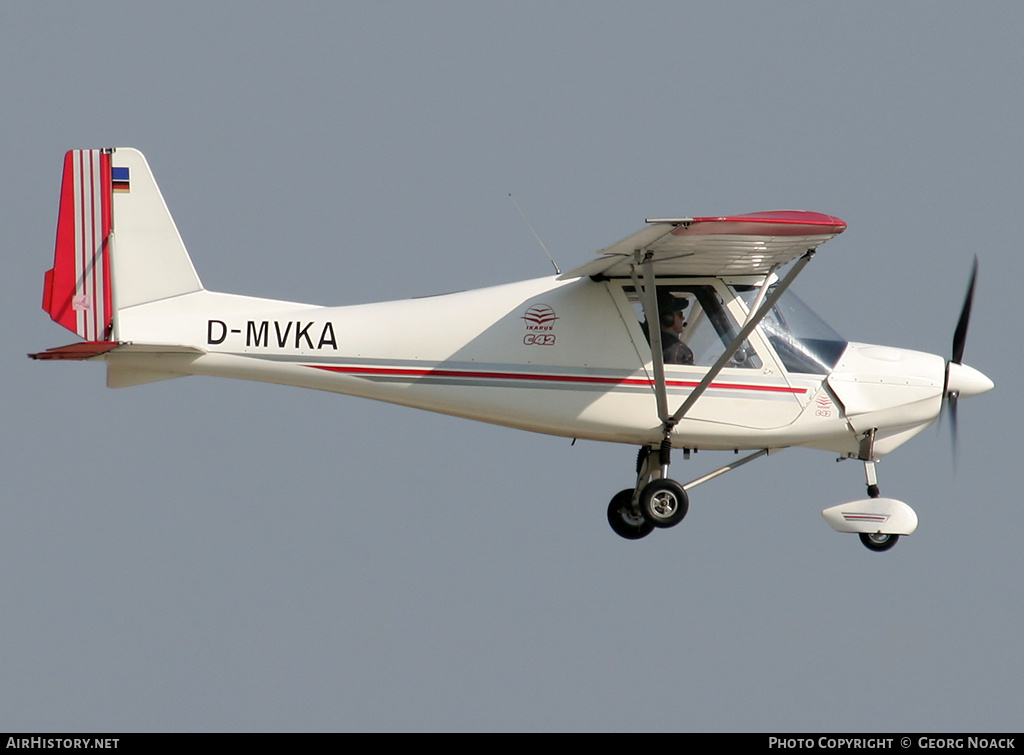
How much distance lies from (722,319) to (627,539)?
2.33m

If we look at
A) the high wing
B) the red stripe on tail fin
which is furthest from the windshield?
the red stripe on tail fin

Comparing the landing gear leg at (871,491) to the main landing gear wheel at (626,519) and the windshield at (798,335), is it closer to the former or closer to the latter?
the windshield at (798,335)

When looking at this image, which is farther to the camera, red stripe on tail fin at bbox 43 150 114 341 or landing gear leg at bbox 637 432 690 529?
landing gear leg at bbox 637 432 690 529

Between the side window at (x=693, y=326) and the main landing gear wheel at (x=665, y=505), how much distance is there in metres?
1.18

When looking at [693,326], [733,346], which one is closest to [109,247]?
[693,326]

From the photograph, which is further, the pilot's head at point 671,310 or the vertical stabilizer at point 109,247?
the pilot's head at point 671,310

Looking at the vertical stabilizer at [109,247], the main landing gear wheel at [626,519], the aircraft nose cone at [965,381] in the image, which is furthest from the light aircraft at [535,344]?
the aircraft nose cone at [965,381]

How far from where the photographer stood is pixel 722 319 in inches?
599

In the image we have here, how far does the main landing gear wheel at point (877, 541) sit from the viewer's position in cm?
1540

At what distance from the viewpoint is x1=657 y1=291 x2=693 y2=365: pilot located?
15203 mm

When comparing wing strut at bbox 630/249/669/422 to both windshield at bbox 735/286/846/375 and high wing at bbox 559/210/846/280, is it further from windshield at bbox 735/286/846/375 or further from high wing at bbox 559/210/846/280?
windshield at bbox 735/286/846/375
